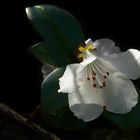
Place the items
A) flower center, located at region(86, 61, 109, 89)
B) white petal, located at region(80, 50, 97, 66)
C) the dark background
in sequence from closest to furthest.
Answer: white petal, located at region(80, 50, 97, 66)
flower center, located at region(86, 61, 109, 89)
the dark background

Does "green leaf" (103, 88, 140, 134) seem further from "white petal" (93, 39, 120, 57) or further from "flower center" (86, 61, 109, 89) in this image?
"white petal" (93, 39, 120, 57)

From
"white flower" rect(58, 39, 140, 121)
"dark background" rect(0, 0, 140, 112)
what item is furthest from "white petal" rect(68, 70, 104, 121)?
"dark background" rect(0, 0, 140, 112)

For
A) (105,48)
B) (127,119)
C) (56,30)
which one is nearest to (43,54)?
(56,30)

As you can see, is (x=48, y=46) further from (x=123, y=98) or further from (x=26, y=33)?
(x=26, y=33)

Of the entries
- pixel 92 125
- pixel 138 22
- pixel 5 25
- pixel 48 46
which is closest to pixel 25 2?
pixel 5 25

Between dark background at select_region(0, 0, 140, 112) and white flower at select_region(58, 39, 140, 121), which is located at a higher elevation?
white flower at select_region(58, 39, 140, 121)
